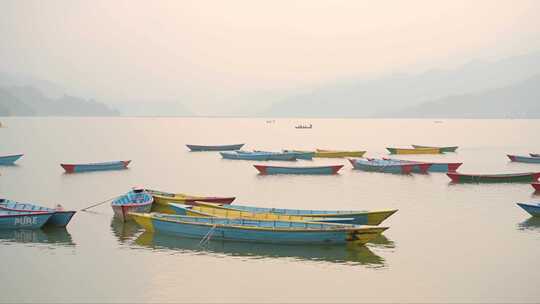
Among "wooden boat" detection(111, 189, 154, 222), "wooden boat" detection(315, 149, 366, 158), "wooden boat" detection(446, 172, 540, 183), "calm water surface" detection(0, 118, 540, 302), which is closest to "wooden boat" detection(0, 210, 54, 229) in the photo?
"calm water surface" detection(0, 118, 540, 302)

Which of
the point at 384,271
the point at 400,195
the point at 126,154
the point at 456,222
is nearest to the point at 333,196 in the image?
the point at 400,195

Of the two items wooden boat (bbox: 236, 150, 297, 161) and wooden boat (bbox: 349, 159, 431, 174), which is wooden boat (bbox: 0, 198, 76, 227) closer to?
wooden boat (bbox: 349, 159, 431, 174)

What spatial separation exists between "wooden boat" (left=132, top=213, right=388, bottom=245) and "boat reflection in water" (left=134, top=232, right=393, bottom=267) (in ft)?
0.75

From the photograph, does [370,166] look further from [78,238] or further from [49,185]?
[78,238]

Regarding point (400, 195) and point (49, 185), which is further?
point (49, 185)

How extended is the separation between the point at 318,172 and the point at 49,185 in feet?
75.1

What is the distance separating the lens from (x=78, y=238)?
90.3ft

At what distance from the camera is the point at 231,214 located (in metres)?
28.6

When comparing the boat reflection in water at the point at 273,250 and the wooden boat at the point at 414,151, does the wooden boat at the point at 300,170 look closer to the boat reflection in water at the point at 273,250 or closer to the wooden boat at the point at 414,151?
the boat reflection in water at the point at 273,250

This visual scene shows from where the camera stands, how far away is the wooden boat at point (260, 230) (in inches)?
970

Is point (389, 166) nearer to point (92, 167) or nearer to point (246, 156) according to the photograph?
point (246, 156)

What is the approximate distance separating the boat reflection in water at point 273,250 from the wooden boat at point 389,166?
28888 millimetres

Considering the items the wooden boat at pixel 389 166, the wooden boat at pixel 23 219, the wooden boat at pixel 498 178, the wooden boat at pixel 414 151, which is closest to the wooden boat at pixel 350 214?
the wooden boat at pixel 23 219

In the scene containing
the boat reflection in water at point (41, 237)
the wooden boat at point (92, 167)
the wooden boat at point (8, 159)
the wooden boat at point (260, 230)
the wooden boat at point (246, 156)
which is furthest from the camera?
the wooden boat at point (246, 156)
